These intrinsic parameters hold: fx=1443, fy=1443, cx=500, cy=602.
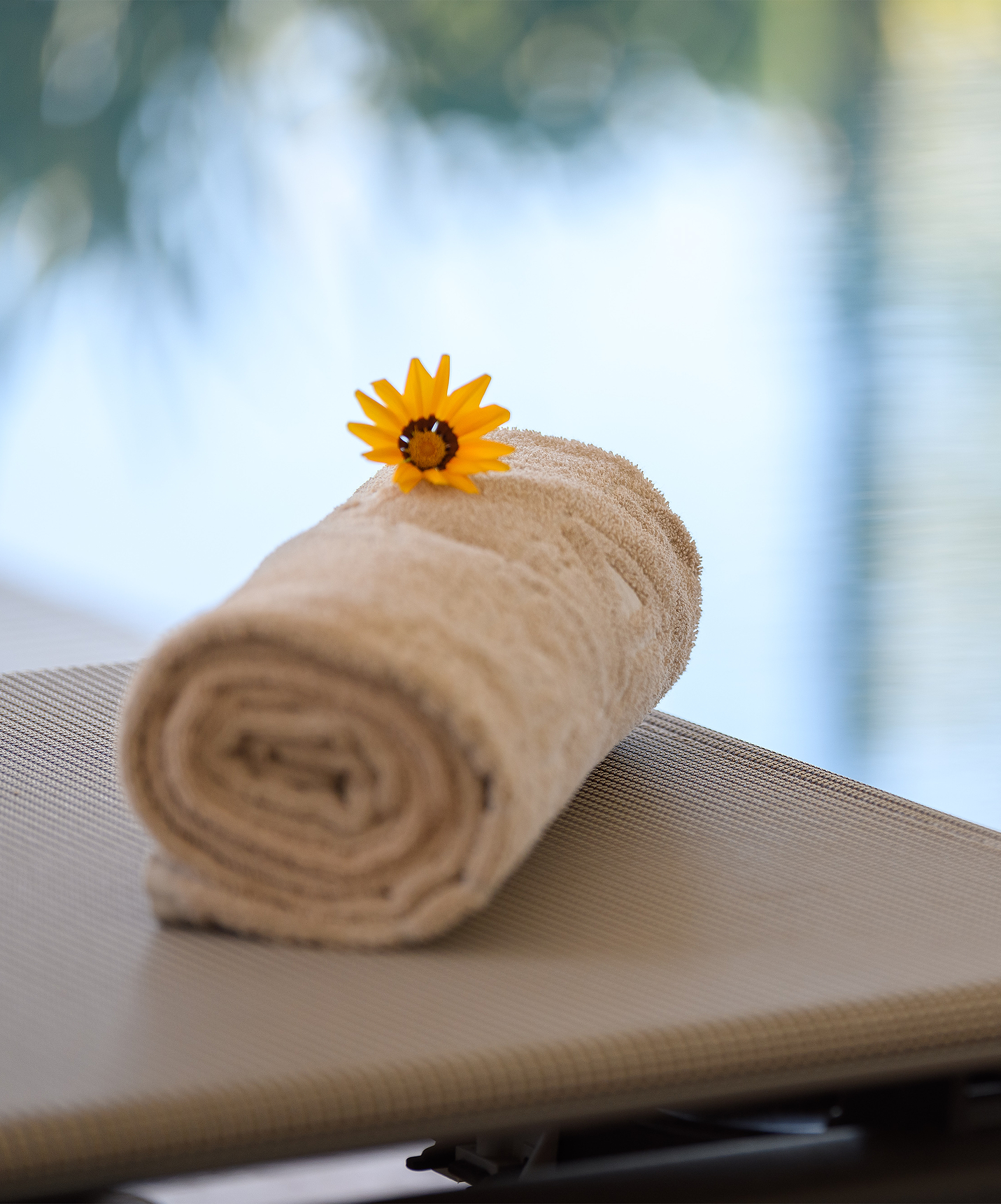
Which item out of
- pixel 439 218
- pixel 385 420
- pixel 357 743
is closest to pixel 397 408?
pixel 385 420

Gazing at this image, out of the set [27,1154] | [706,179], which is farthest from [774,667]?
[27,1154]

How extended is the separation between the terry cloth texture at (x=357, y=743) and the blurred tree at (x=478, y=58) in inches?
87.3

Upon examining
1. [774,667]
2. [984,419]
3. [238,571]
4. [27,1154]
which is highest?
[984,419]

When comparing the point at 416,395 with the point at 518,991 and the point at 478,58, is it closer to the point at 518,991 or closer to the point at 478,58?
the point at 518,991

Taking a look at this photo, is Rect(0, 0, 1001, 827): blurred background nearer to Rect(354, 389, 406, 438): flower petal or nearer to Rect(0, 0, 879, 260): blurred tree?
Rect(0, 0, 879, 260): blurred tree

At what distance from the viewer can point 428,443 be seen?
2.73 feet

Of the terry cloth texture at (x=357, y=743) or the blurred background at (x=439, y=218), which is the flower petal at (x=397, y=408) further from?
the blurred background at (x=439, y=218)

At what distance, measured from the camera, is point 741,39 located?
9.06ft

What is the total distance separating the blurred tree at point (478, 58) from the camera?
2701mm

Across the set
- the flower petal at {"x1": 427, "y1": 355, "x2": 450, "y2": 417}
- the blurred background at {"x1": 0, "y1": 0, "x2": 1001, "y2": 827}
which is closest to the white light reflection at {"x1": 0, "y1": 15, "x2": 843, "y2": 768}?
the blurred background at {"x1": 0, "y1": 0, "x2": 1001, "y2": 827}

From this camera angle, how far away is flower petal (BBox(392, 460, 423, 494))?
823 mm

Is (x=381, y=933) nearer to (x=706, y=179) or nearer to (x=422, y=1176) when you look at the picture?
(x=422, y=1176)

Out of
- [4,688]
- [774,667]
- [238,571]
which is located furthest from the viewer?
[238,571]

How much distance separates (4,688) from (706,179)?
2.07 m
